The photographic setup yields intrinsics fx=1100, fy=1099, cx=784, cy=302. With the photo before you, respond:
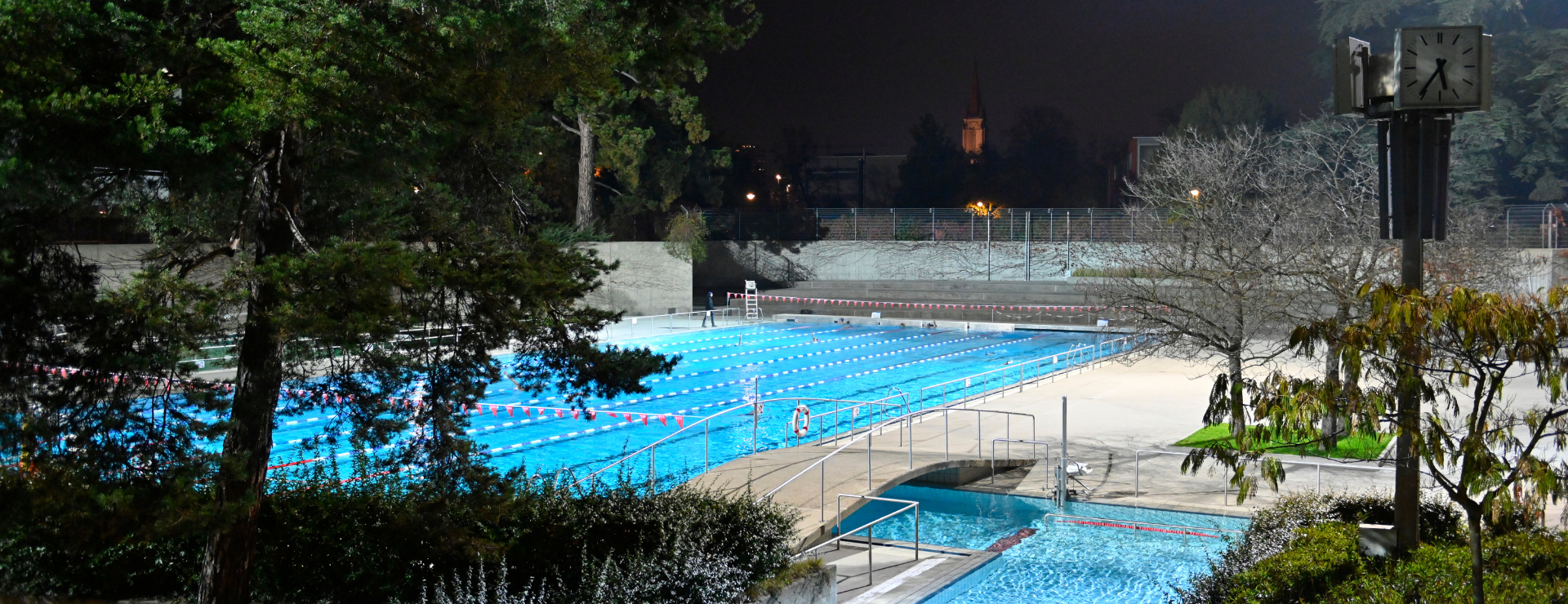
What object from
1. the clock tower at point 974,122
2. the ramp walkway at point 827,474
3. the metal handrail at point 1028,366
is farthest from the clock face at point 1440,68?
the clock tower at point 974,122

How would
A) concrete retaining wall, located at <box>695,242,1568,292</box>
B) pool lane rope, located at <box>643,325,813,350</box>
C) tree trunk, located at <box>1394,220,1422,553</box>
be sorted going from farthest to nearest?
concrete retaining wall, located at <box>695,242,1568,292</box> → pool lane rope, located at <box>643,325,813,350</box> → tree trunk, located at <box>1394,220,1422,553</box>

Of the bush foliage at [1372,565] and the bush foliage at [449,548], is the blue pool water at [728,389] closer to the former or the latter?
the bush foliage at [449,548]

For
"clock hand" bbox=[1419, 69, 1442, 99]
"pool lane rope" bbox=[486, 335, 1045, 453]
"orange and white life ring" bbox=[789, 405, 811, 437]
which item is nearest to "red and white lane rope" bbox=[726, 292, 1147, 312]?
"pool lane rope" bbox=[486, 335, 1045, 453]

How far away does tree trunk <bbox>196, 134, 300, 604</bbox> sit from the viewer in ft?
20.2

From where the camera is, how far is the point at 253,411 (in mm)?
6086

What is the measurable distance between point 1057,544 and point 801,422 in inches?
283

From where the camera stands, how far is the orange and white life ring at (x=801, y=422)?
1636 cm

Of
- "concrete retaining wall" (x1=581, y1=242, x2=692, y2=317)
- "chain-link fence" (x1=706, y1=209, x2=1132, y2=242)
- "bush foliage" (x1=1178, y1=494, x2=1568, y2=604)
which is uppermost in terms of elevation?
"chain-link fence" (x1=706, y1=209, x2=1132, y2=242)

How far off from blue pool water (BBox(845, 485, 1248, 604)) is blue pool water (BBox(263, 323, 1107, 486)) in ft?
9.53

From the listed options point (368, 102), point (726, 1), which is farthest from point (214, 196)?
point (726, 1)

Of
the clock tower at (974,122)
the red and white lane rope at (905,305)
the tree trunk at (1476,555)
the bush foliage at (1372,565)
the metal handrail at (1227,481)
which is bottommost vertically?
the metal handrail at (1227,481)

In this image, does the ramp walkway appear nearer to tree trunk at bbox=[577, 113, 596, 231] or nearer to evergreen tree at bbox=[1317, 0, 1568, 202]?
tree trunk at bbox=[577, 113, 596, 231]

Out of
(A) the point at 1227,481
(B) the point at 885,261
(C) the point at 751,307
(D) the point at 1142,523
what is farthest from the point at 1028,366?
(B) the point at 885,261

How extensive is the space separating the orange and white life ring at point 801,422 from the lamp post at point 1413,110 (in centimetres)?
1033
